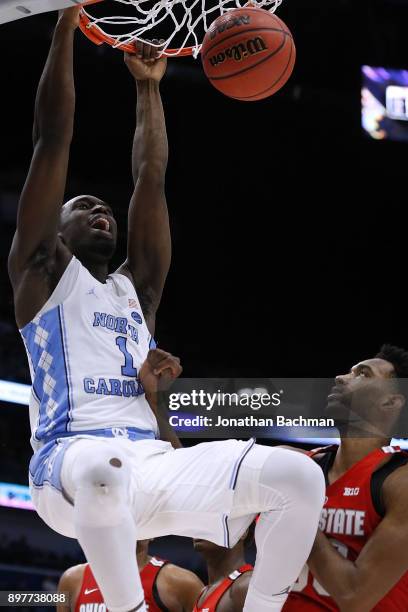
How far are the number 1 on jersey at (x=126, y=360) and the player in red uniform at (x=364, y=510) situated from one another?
84 centimetres

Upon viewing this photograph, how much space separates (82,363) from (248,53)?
1.31 m

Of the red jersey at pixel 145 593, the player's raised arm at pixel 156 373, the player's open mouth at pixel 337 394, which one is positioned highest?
the player's raised arm at pixel 156 373

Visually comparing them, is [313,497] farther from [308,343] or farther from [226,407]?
[308,343]

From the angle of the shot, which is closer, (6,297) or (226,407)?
(226,407)

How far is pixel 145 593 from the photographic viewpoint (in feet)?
15.0

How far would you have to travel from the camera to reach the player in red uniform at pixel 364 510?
309 centimetres

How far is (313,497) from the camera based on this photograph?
268 centimetres

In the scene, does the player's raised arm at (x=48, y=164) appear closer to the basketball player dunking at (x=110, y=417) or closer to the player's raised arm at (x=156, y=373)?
the basketball player dunking at (x=110, y=417)

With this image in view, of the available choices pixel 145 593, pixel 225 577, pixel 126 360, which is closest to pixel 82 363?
pixel 126 360

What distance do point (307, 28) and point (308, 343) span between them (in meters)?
3.77

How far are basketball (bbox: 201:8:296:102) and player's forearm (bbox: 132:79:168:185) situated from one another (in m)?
0.38

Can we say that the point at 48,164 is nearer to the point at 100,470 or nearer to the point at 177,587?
the point at 100,470

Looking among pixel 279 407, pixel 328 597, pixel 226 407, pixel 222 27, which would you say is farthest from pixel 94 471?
pixel 279 407

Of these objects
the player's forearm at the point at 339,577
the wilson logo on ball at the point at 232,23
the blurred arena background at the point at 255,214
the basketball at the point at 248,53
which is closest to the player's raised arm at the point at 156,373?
the player's forearm at the point at 339,577
